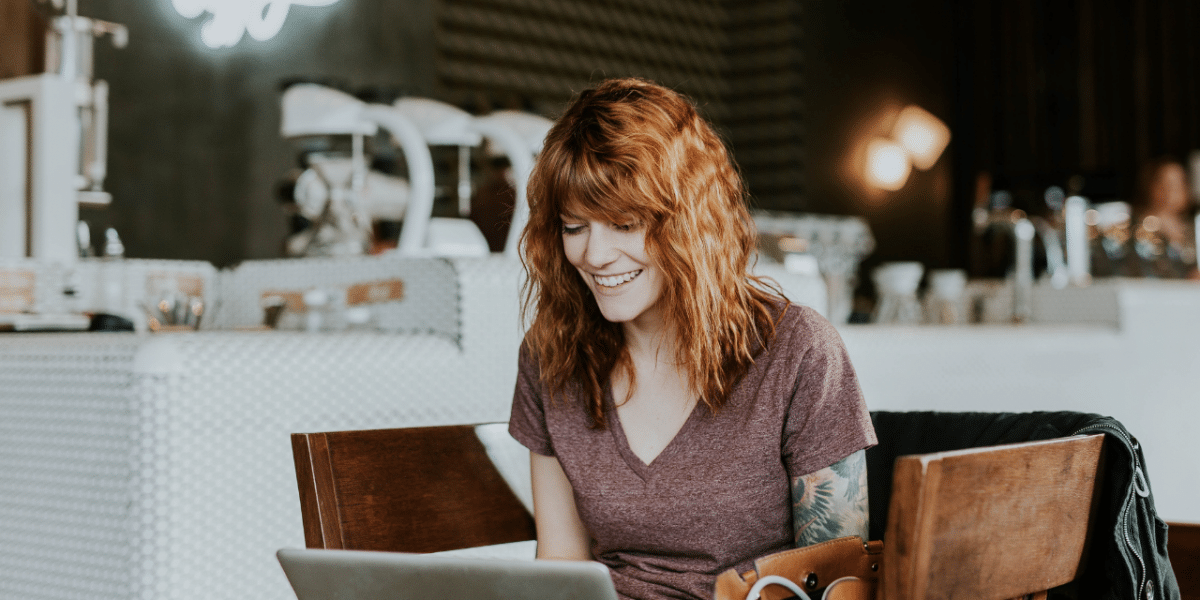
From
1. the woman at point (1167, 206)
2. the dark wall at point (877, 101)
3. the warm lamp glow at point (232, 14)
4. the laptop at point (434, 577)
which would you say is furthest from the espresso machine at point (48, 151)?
the dark wall at point (877, 101)

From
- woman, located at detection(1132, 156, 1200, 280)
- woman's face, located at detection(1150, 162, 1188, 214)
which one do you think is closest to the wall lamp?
woman, located at detection(1132, 156, 1200, 280)

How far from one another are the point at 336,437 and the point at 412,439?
11 cm

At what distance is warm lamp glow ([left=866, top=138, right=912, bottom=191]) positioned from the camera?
695 cm

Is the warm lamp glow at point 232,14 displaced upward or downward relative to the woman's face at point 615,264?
upward

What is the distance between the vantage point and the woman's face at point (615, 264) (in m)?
1.21

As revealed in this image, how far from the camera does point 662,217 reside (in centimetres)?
119

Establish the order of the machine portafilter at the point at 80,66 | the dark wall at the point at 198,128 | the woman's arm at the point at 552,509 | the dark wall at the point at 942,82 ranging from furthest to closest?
1. the dark wall at the point at 942,82
2. the dark wall at the point at 198,128
3. the machine portafilter at the point at 80,66
4. the woman's arm at the point at 552,509

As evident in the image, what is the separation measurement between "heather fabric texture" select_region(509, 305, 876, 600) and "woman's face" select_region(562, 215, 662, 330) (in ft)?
0.47

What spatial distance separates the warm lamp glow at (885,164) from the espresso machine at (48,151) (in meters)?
5.39

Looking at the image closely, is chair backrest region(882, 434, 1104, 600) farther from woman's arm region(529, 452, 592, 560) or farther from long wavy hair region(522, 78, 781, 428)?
woman's arm region(529, 452, 592, 560)

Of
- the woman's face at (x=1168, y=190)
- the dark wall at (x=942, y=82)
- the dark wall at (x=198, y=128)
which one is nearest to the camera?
the dark wall at (x=198, y=128)

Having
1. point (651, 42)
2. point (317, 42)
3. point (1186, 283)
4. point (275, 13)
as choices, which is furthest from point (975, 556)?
point (651, 42)

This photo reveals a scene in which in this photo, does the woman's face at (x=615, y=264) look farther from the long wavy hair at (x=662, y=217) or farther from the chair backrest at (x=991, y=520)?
the chair backrest at (x=991, y=520)

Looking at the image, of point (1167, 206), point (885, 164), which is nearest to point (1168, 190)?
point (1167, 206)
